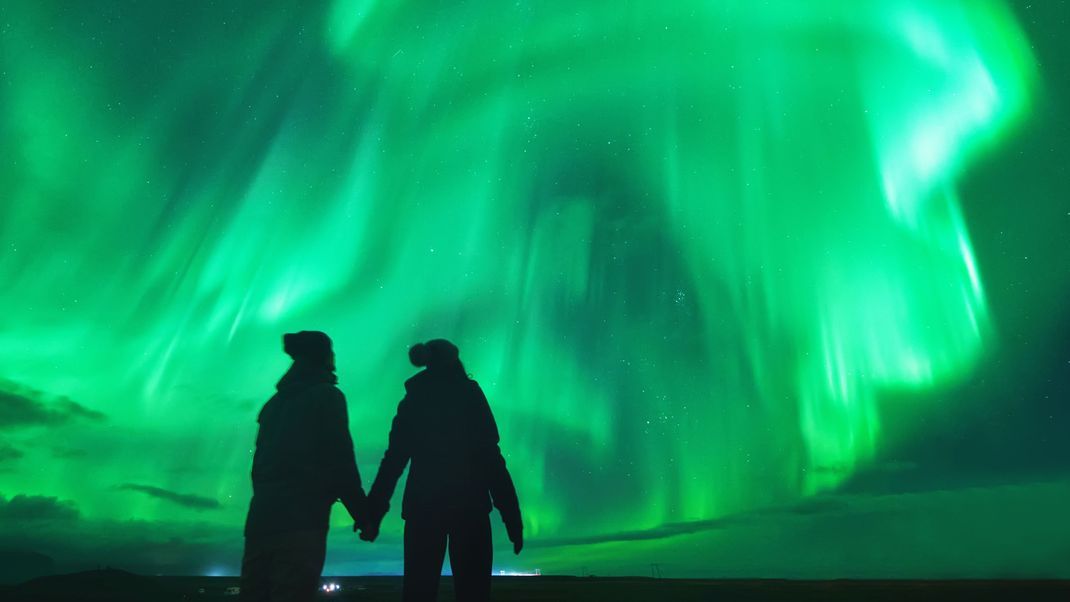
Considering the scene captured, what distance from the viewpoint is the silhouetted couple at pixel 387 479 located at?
5117mm

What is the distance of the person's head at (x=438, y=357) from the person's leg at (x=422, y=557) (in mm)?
1497

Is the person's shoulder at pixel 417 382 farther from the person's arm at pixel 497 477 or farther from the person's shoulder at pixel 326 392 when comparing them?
the person's shoulder at pixel 326 392

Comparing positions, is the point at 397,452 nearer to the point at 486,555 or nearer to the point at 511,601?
the point at 486,555

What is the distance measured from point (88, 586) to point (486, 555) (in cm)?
3383

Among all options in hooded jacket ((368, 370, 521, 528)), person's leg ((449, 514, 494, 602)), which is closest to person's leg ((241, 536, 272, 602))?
hooded jacket ((368, 370, 521, 528))

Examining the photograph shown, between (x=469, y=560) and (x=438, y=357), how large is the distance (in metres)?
1.97

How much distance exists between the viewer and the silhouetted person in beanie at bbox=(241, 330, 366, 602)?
5059 millimetres

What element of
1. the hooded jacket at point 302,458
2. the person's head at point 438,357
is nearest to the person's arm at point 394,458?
the person's head at point 438,357

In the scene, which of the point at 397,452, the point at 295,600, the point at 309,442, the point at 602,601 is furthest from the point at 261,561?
the point at 602,601

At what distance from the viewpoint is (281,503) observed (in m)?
5.17

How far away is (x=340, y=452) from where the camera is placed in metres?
5.55

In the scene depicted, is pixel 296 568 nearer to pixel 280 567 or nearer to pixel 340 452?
pixel 280 567

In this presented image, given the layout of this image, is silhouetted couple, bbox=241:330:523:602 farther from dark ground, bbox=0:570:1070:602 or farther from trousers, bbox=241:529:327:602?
dark ground, bbox=0:570:1070:602

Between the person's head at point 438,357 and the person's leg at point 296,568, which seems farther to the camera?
the person's head at point 438,357
